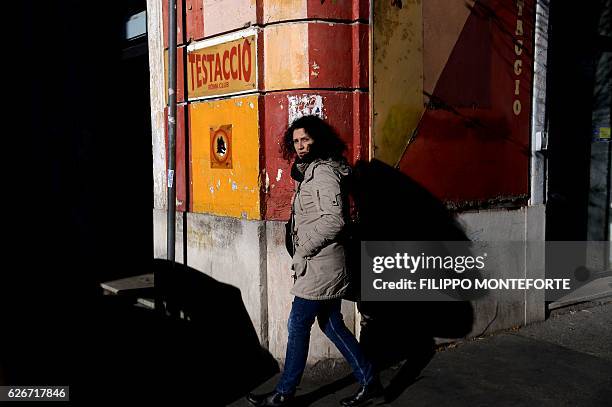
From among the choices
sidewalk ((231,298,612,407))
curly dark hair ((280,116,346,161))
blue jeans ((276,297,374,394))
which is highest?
curly dark hair ((280,116,346,161))

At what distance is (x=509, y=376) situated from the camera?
4637 mm

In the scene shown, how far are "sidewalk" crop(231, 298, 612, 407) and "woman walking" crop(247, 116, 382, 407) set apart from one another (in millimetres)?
325

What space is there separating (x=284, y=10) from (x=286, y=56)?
1.13 feet

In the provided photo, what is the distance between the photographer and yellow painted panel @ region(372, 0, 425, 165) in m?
4.78

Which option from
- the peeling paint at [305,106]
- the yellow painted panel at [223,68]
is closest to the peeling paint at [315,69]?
the peeling paint at [305,106]

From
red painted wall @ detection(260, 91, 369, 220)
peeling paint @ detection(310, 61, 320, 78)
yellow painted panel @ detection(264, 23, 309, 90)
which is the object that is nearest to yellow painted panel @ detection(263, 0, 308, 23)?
yellow painted panel @ detection(264, 23, 309, 90)

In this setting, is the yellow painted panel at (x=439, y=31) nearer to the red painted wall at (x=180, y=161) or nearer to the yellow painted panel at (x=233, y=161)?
the yellow painted panel at (x=233, y=161)

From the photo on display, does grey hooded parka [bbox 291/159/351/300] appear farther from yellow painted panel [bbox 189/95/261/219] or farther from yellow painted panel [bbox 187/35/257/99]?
yellow painted panel [bbox 187/35/257/99]

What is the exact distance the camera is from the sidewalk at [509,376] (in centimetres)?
424

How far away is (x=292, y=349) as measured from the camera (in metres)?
3.95

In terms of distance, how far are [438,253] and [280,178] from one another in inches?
60.2

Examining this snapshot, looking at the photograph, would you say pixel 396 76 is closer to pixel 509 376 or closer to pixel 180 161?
pixel 180 161

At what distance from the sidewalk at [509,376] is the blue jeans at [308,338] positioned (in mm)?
331

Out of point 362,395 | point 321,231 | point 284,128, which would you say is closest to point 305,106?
point 284,128
